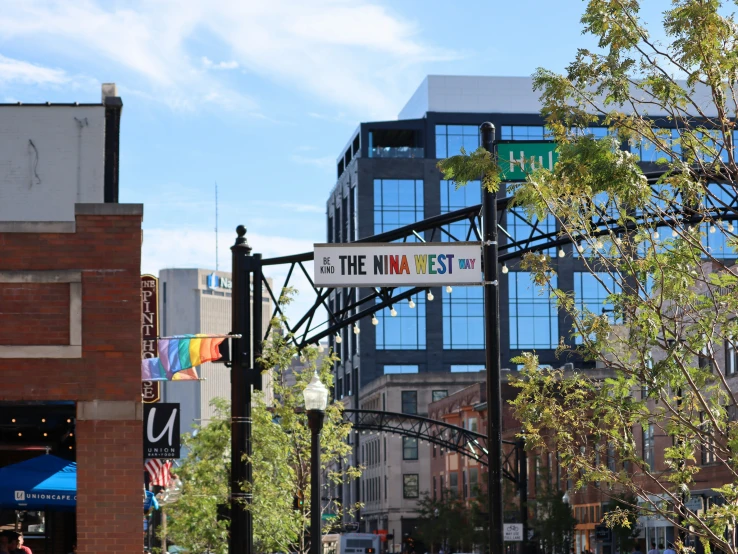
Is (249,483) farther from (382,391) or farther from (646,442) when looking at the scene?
(382,391)

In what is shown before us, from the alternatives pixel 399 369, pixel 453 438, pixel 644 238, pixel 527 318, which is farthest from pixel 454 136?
pixel 644 238

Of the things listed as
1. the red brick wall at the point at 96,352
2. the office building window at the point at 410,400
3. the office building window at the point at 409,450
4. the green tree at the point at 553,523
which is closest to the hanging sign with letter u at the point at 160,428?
the red brick wall at the point at 96,352

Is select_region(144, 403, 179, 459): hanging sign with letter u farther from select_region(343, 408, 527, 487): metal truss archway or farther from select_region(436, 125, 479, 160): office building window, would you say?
select_region(436, 125, 479, 160): office building window

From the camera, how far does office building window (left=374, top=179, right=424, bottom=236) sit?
11119 centimetres

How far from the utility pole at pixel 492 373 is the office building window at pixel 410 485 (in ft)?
326

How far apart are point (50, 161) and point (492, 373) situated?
8.00m

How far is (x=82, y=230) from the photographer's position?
13.5 m

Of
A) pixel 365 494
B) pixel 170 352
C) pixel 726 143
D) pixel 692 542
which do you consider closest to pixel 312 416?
pixel 170 352

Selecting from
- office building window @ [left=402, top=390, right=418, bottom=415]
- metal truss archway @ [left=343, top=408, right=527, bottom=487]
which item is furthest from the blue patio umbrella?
office building window @ [left=402, top=390, right=418, bottom=415]

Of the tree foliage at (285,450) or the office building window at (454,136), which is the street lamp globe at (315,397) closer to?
the tree foliage at (285,450)

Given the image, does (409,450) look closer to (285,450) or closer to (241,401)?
(285,450)

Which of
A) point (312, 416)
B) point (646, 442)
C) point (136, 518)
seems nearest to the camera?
point (136, 518)

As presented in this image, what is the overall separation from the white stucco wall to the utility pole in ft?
20.8

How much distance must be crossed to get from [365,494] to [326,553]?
5907 cm
